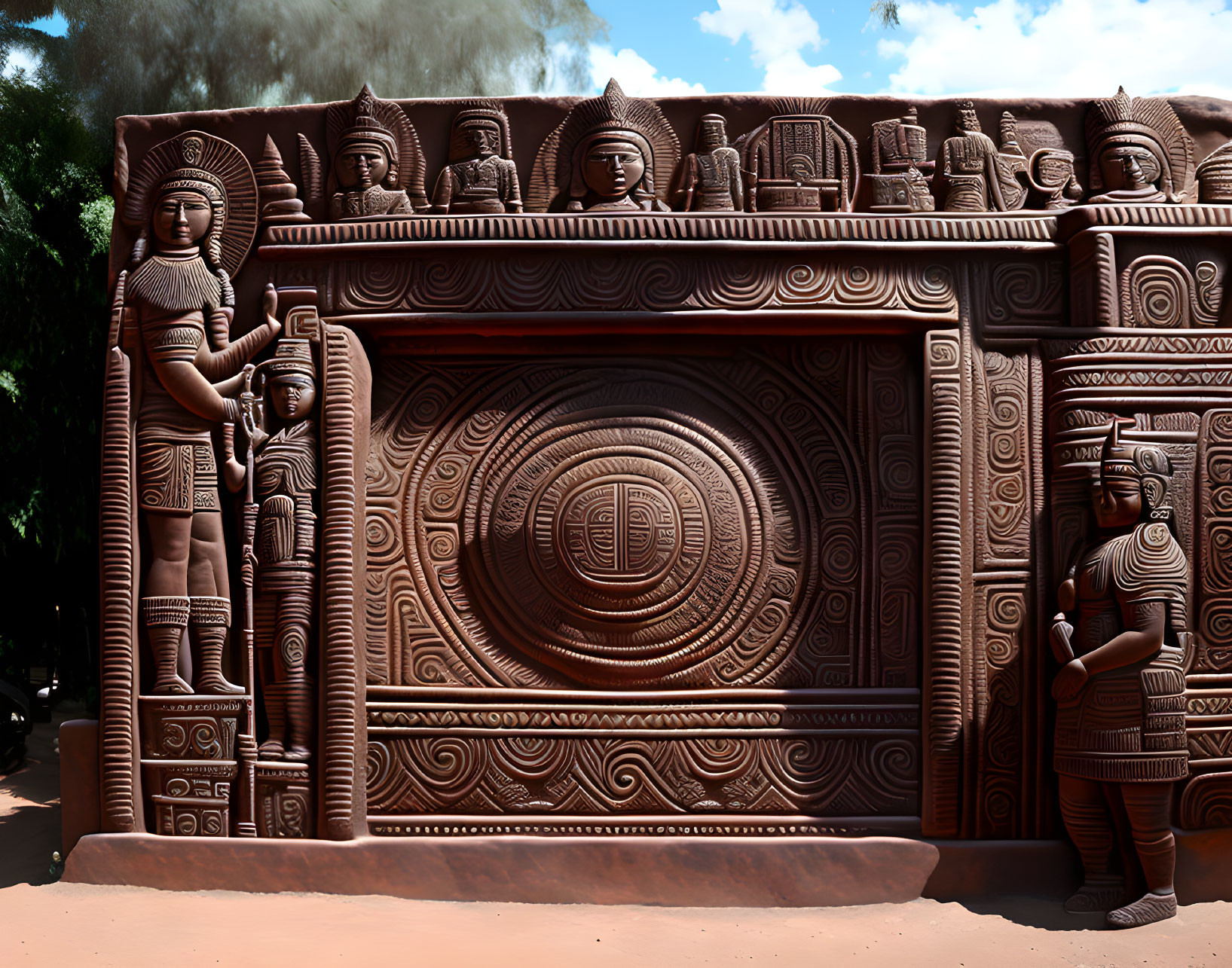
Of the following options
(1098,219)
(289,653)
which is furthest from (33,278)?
(1098,219)

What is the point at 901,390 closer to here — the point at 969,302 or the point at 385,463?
the point at 969,302

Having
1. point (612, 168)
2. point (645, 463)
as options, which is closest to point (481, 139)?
point (612, 168)

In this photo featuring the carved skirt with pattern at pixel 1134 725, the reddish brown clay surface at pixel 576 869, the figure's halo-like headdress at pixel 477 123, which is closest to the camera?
the carved skirt with pattern at pixel 1134 725

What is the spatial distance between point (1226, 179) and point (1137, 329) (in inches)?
42.9

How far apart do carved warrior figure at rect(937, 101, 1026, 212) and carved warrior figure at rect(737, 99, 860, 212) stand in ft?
1.61

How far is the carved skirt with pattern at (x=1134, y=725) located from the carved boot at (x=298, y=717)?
3.68 m

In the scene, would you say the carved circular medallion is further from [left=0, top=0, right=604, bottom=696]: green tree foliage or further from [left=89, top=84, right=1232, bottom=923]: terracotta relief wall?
[left=0, top=0, right=604, bottom=696]: green tree foliage

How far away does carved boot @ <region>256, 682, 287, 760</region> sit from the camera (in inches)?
167

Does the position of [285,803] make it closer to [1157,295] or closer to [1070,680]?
[1070,680]

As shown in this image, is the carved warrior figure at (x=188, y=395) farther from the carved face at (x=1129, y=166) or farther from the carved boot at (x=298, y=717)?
the carved face at (x=1129, y=166)

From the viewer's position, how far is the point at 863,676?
4348 mm

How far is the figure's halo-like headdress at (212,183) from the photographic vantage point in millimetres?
4445

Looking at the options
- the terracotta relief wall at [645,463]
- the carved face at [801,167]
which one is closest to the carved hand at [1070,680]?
the terracotta relief wall at [645,463]

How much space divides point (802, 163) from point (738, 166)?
329 mm
